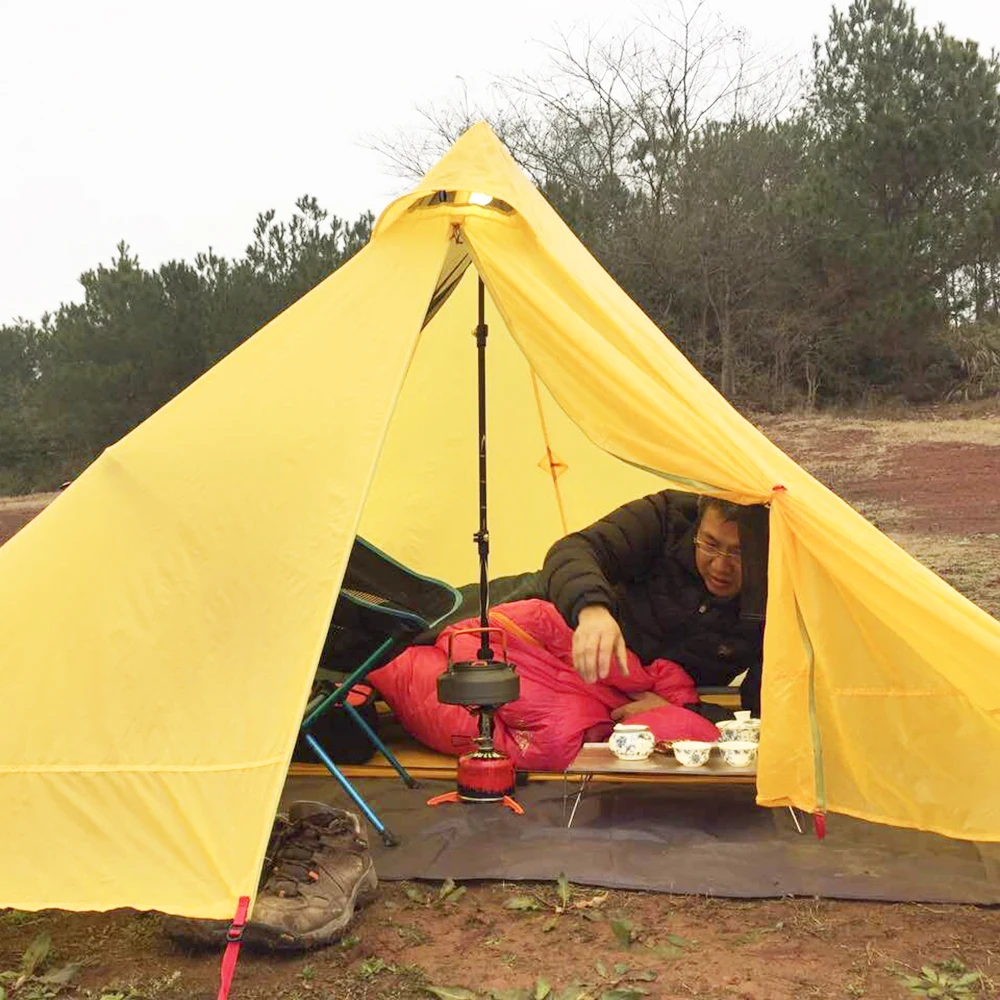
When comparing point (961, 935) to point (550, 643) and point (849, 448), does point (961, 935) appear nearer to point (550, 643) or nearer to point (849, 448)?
point (550, 643)

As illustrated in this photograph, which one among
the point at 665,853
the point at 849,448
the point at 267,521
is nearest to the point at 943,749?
the point at 665,853

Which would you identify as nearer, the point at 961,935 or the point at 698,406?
the point at 961,935

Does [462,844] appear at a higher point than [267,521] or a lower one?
lower

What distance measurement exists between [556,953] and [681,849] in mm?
638

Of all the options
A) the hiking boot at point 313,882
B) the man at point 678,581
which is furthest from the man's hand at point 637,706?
the hiking boot at point 313,882

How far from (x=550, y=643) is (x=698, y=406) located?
125 cm

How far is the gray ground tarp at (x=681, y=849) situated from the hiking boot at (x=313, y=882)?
19 cm

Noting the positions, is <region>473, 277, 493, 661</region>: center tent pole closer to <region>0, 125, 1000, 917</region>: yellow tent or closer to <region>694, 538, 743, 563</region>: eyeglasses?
<region>0, 125, 1000, 917</region>: yellow tent

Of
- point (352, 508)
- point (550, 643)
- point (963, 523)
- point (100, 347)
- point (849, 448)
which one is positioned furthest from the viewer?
point (100, 347)

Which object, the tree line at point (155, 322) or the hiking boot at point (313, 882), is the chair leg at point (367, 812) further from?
the tree line at point (155, 322)

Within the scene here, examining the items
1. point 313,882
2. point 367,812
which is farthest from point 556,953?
point 367,812

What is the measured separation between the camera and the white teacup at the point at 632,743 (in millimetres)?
3256

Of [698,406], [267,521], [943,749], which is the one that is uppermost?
[698,406]

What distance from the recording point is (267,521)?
110 inches
